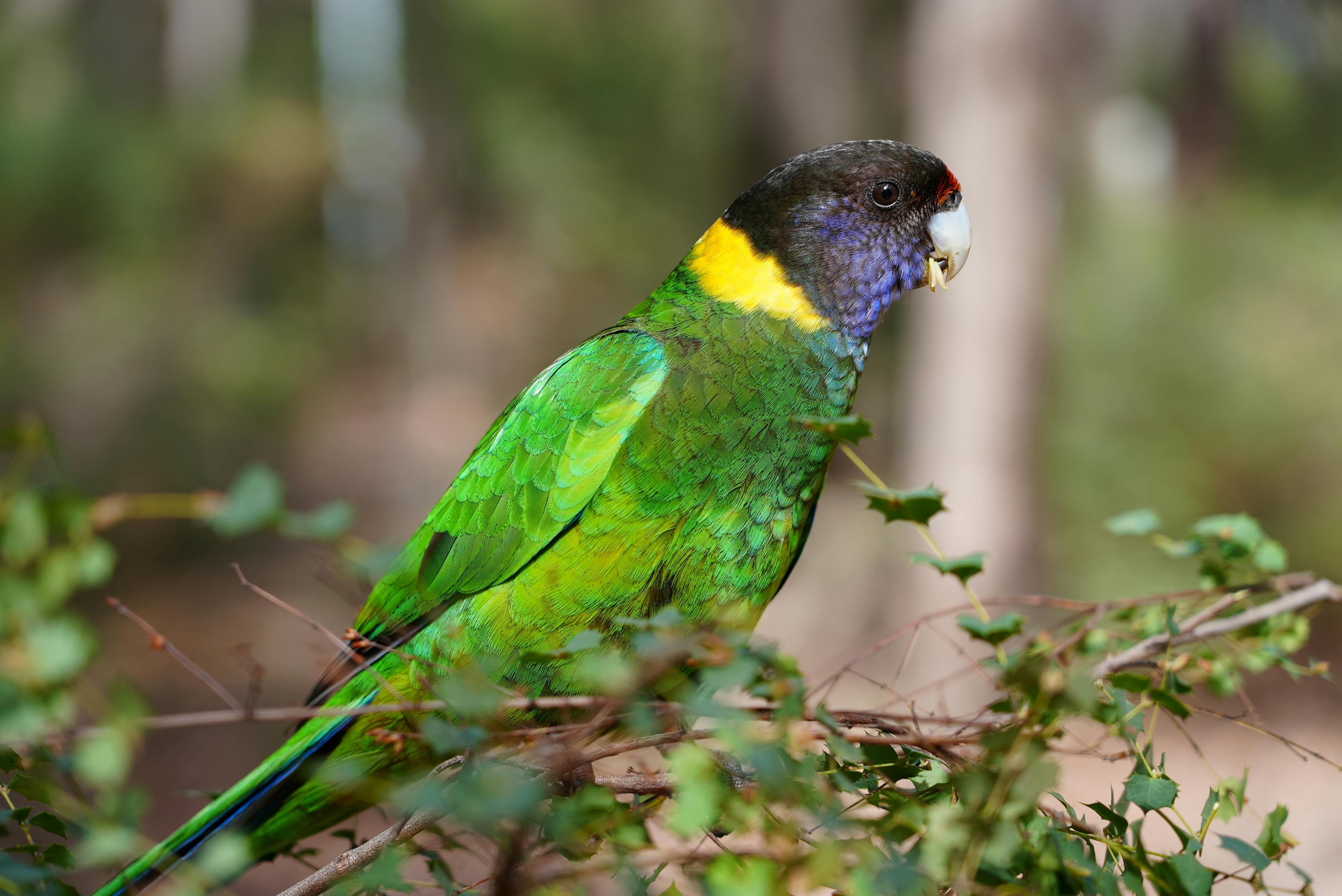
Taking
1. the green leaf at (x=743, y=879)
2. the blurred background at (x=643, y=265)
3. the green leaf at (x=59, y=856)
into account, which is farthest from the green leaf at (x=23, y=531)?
the blurred background at (x=643, y=265)

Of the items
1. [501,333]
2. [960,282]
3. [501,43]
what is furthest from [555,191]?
[960,282]

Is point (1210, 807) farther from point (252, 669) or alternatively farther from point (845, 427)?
point (252, 669)

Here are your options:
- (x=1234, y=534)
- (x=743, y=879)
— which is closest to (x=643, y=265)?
(x=1234, y=534)

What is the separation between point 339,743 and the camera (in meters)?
2.14

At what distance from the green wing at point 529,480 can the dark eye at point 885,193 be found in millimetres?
690

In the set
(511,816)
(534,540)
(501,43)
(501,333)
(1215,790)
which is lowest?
(501,333)

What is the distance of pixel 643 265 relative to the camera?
12.0 meters

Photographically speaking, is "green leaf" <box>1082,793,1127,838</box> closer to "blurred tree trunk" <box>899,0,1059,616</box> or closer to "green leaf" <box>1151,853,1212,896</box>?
"green leaf" <box>1151,853,1212,896</box>

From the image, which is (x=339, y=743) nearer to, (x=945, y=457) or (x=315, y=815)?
(x=315, y=815)

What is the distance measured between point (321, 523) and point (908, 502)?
103 centimetres

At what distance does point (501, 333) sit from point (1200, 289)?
8779 mm

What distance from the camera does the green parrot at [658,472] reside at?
1978 mm

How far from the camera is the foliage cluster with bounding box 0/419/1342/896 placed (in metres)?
0.82

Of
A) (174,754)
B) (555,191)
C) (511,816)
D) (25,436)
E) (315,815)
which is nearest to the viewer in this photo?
(511,816)
